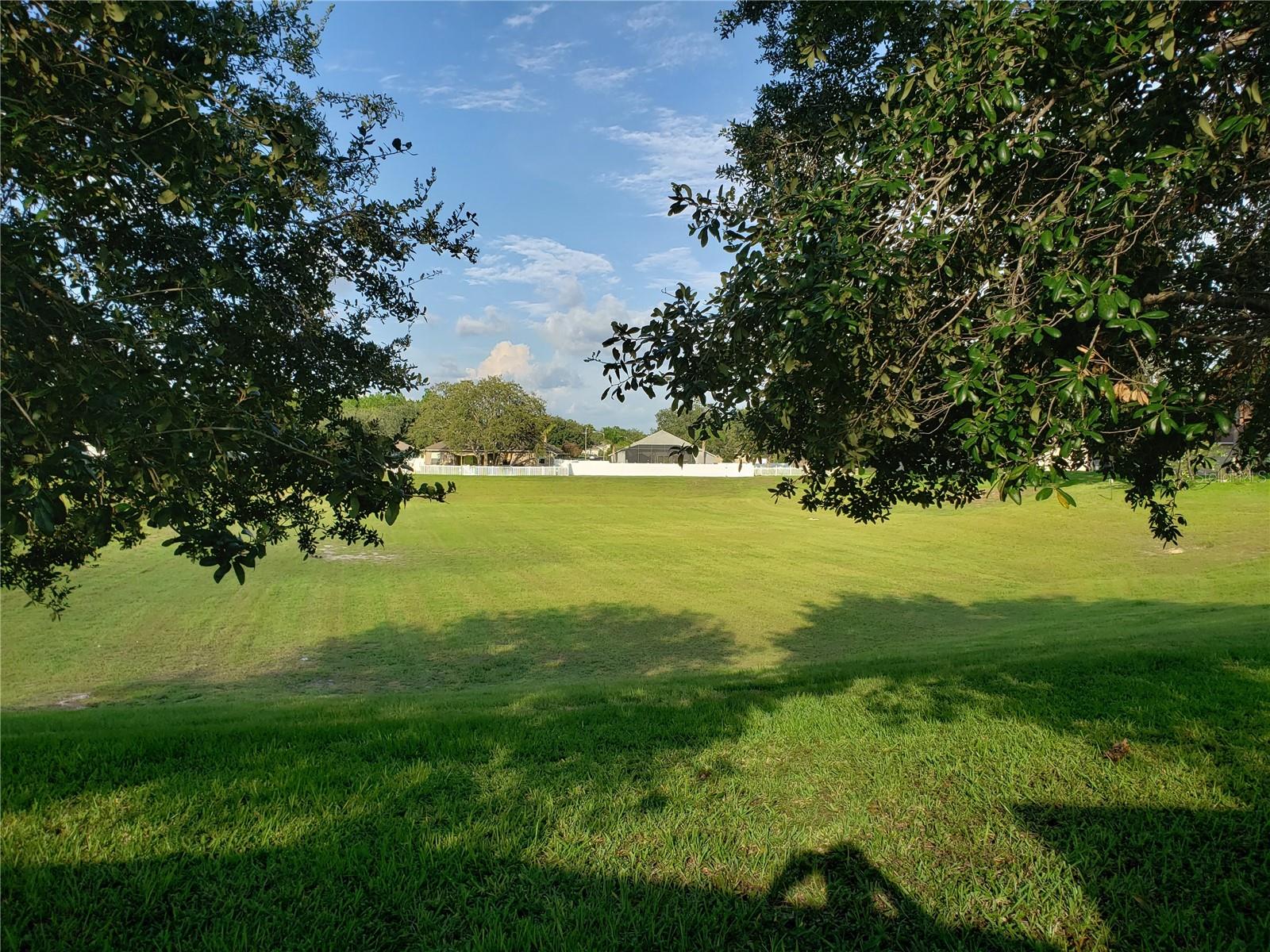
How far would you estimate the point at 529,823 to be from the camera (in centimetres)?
429

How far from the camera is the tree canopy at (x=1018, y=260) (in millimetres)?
3533

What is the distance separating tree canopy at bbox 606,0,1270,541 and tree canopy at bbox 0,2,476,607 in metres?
2.07

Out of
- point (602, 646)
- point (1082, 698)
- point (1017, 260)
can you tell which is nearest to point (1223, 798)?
point (1082, 698)

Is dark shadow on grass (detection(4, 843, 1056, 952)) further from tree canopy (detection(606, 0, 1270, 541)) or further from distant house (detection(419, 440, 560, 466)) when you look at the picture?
distant house (detection(419, 440, 560, 466))

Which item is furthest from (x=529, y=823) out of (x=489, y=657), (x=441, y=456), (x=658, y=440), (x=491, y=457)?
(x=658, y=440)

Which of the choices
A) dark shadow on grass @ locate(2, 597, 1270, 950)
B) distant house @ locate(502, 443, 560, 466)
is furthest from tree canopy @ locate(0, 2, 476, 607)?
distant house @ locate(502, 443, 560, 466)

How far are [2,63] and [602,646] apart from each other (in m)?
13.3

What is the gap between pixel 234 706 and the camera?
30.9 feet

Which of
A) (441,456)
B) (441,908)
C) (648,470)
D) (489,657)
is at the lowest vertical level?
(489,657)

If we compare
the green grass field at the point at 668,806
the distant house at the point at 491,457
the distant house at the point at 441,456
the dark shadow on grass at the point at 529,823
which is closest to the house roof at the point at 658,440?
the distant house at the point at 491,457

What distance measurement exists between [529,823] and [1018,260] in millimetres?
4219

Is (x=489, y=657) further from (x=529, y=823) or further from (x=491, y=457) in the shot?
(x=491, y=457)

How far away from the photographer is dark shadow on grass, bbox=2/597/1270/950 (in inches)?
134

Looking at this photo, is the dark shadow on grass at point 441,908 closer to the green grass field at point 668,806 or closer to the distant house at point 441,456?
the green grass field at point 668,806
